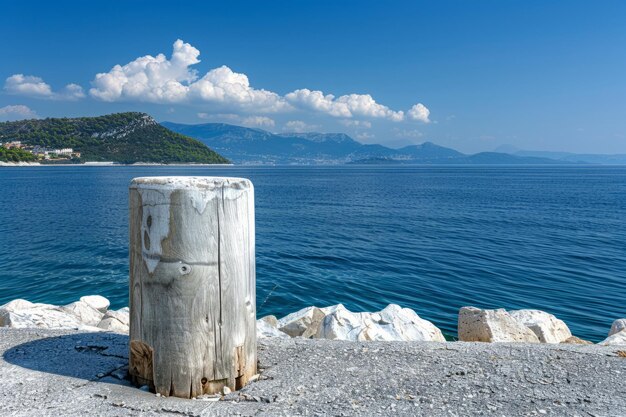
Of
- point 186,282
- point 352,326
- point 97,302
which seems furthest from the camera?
point 97,302

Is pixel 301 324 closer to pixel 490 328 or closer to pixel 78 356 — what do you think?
pixel 490 328

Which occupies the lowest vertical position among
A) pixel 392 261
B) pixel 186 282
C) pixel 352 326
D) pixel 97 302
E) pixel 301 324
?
pixel 392 261

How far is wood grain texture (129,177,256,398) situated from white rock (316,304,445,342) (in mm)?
3289

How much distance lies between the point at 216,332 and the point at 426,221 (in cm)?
2933

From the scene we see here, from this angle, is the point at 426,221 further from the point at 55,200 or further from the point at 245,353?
the point at 55,200

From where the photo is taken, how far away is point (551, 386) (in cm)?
370

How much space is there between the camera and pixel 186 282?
3520 mm

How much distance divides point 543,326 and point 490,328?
2.01 meters

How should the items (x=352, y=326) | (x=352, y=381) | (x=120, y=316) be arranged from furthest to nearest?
1. (x=120, y=316)
2. (x=352, y=326)
3. (x=352, y=381)

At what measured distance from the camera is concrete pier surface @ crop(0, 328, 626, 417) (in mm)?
3312

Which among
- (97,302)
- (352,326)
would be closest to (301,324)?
(352,326)

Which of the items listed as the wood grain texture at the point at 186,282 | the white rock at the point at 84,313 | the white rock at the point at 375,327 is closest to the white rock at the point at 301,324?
the white rock at the point at 375,327

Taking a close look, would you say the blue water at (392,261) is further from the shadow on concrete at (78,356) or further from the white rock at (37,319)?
the shadow on concrete at (78,356)

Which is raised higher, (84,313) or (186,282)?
(186,282)
